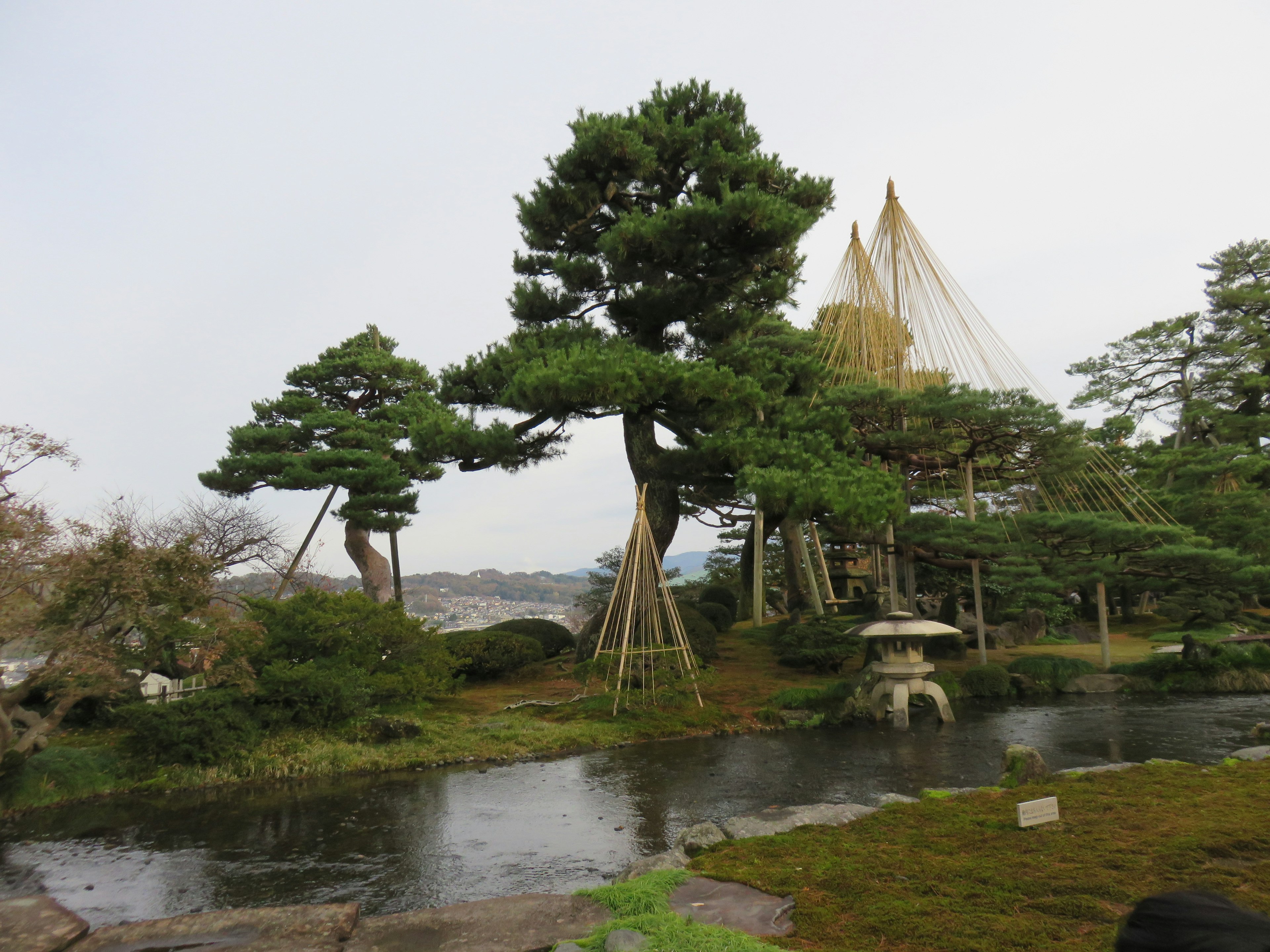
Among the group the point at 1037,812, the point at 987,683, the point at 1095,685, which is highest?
the point at 1037,812

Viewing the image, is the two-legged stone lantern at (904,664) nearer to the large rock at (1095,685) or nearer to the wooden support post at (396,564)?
the large rock at (1095,685)

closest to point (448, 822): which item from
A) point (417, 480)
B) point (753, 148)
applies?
point (753, 148)

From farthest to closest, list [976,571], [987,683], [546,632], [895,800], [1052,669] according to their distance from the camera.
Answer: [546,632] < [976,571] < [1052,669] < [987,683] < [895,800]

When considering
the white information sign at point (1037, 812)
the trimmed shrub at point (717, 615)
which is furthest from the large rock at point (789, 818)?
the trimmed shrub at point (717, 615)

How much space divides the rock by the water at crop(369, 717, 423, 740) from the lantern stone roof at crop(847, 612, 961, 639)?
5.92m

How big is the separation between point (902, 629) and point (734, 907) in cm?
673

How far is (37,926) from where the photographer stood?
399cm

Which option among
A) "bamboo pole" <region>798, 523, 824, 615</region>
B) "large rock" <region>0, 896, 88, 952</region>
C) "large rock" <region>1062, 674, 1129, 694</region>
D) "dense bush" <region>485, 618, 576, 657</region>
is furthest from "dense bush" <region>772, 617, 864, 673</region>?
"large rock" <region>0, 896, 88, 952</region>

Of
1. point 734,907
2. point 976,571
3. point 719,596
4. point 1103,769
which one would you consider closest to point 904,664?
point 1103,769

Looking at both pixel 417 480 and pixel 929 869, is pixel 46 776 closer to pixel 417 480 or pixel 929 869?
pixel 929 869

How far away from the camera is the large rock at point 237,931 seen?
387cm

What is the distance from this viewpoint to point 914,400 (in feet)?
41.8

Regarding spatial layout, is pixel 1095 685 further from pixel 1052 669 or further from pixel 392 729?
pixel 392 729

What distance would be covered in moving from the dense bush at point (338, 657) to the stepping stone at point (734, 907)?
615cm
